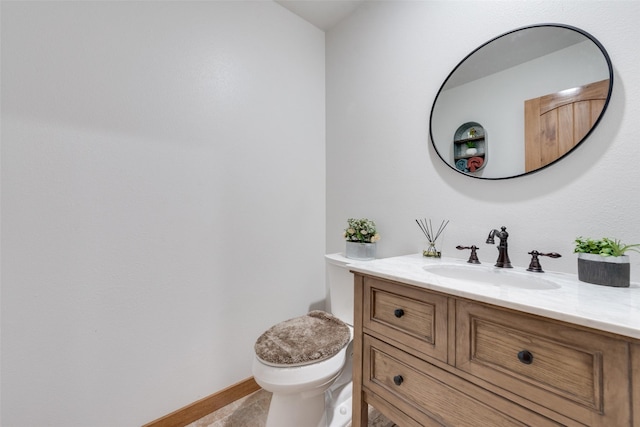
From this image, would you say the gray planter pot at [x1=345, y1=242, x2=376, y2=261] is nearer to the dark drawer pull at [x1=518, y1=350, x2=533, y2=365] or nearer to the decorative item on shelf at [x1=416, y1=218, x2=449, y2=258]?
the decorative item on shelf at [x1=416, y1=218, x2=449, y2=258]

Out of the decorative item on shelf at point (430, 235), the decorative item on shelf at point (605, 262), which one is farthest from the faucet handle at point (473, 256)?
the decorative item on shelf at point (605, 262)

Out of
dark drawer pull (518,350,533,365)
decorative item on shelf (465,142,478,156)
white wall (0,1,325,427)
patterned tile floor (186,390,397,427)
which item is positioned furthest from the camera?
patterned tile floor (186,390,397,427)

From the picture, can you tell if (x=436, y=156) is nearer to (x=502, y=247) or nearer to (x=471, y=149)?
(x=471, y=149)

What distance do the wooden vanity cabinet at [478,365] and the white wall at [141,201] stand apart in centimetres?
87

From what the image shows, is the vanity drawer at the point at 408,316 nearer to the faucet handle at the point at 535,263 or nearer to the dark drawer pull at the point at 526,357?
the dark drawer pull at the point at 526,357

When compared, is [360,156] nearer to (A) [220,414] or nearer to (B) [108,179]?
(B) [108,179]

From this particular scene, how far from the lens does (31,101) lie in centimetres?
103

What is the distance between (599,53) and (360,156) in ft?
3.62

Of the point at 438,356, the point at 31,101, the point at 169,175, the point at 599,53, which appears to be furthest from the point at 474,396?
the point at 31,101

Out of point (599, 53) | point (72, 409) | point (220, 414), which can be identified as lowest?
point (220, 414)

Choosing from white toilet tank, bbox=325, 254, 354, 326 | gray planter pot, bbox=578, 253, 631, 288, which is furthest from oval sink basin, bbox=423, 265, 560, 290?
white toilet tank, bbox=325, 254, 354, 326

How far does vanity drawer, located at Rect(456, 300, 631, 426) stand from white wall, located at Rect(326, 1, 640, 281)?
52cm

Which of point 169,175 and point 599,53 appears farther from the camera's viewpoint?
point 169,175

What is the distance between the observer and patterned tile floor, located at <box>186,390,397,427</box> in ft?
4.47
